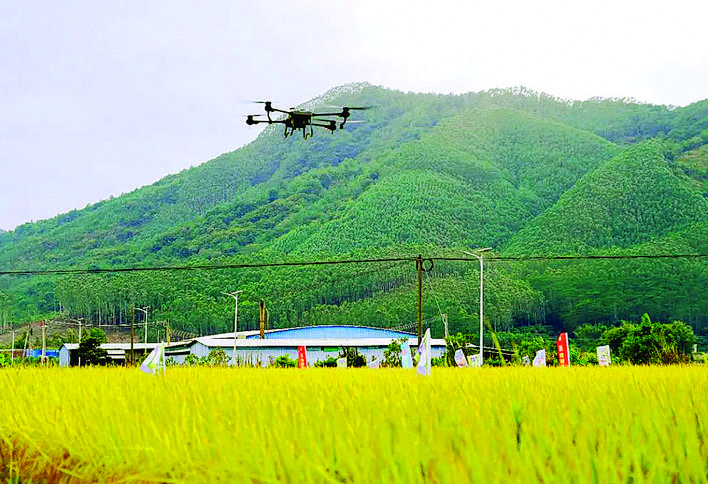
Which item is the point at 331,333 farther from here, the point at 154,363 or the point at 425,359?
the point at 425,359

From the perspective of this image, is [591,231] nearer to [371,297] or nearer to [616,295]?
[616,295]

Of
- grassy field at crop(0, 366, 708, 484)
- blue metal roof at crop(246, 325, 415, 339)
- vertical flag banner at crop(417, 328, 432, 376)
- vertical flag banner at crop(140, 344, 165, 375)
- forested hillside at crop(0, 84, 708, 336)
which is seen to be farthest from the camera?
forested hillside at crop(0, 84, 708, 336)

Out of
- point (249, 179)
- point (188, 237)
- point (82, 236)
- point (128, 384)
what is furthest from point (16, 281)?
point (128, 384)

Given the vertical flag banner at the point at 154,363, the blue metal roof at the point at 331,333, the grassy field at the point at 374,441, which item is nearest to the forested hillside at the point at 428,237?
the blue metal roof at the point at 331,333

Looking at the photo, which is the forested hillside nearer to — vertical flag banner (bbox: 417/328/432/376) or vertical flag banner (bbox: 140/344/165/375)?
vertical flag banner (bbox: 417/328/432/376)

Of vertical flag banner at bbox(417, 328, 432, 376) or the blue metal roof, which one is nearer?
vertical flag banner at bbox(417, 328, 432, 376)

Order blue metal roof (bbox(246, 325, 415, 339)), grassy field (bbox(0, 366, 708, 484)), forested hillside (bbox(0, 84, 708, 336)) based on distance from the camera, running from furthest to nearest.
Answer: forested hillside (bbox(0, 84, 708, 336)) → blue metal roof (bbox(246, 325, 415, 339)) → grassy field (bbox(0, 366, 708, 484))

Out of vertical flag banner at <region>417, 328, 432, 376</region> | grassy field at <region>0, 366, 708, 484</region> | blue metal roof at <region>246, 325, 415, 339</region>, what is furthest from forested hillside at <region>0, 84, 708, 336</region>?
Answer: grassy field at <region>0, 366, 708, 484</region>

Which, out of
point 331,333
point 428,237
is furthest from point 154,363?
point 428,237

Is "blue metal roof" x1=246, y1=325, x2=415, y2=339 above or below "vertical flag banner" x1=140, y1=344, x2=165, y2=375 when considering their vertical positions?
below
